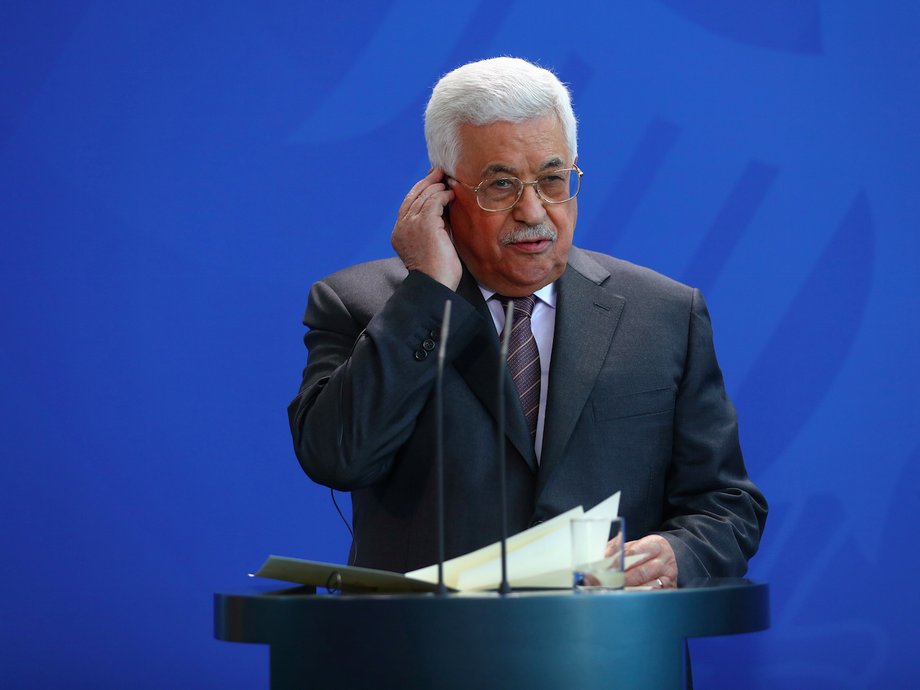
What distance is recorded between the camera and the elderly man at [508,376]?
→ 2012 millimetres

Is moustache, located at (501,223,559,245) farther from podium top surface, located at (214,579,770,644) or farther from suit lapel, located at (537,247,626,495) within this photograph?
podium top surface, located at (214,579,770,644)

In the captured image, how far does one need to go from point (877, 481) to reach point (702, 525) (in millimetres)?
1392

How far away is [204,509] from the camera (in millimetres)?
3111

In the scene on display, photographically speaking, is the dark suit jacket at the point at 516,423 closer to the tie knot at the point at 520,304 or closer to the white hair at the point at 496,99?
the tie knot at the point at 520,304

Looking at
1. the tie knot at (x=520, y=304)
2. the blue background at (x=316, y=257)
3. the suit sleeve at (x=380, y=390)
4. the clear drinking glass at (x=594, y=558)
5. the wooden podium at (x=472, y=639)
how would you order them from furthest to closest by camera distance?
the blue background at (x=316, y=257) → the tie knot at (x=520, y=304) → the suit sleeve at (x=380, y=390) → the clear drinking glass at (x=594, y=558) → the wooden podium at (x=472, y=639)

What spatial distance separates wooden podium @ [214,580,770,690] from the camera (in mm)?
1377

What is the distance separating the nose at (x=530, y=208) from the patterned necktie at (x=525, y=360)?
0.16m

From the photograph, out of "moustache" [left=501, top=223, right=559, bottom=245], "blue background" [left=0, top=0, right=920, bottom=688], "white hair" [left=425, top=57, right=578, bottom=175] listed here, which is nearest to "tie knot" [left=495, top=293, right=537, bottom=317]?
"moustache" [left=501, top=223, right=559, bottom=245]

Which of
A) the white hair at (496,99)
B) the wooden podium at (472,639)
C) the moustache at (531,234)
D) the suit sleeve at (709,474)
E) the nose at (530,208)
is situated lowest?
the wooden podium at (472,639)

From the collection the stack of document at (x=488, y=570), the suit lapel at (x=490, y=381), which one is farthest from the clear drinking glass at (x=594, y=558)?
the suit lapel at (x=490, y=381)

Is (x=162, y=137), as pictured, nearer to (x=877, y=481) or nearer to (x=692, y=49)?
(x=692, y=49)

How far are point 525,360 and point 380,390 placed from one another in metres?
0.29

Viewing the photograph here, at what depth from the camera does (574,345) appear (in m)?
2.15

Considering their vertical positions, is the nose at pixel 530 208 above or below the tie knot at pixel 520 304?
above
